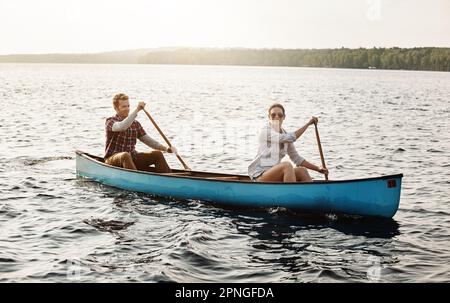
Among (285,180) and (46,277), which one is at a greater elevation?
(285,180)

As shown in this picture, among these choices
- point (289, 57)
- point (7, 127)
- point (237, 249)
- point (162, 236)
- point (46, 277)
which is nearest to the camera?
point (46, 277)

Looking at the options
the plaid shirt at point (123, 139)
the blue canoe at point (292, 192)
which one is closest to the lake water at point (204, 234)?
the blue canoe at point (292, 192)

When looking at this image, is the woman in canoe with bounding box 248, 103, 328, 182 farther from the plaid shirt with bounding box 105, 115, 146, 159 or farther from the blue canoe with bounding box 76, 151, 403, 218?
the plaid shirt with bounding box 105, 115, 146, 159

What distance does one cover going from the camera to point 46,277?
240 inches

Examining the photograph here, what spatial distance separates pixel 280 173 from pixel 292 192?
0.36 meters

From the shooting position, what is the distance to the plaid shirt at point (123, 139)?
10.2 meters

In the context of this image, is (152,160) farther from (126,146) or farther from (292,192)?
(292,192)

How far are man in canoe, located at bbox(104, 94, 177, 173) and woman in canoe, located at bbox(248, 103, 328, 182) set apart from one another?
2399mm

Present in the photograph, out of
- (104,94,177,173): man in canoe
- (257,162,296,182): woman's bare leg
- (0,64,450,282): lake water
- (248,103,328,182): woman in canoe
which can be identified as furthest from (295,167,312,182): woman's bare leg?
(104,94,177,173): man in canoe

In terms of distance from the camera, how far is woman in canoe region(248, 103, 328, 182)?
8.30 m

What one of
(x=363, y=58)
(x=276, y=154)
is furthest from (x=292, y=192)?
(x=363, y=58)

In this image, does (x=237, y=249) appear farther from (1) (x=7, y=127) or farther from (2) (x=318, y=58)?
(2) (x=318, y=58)
